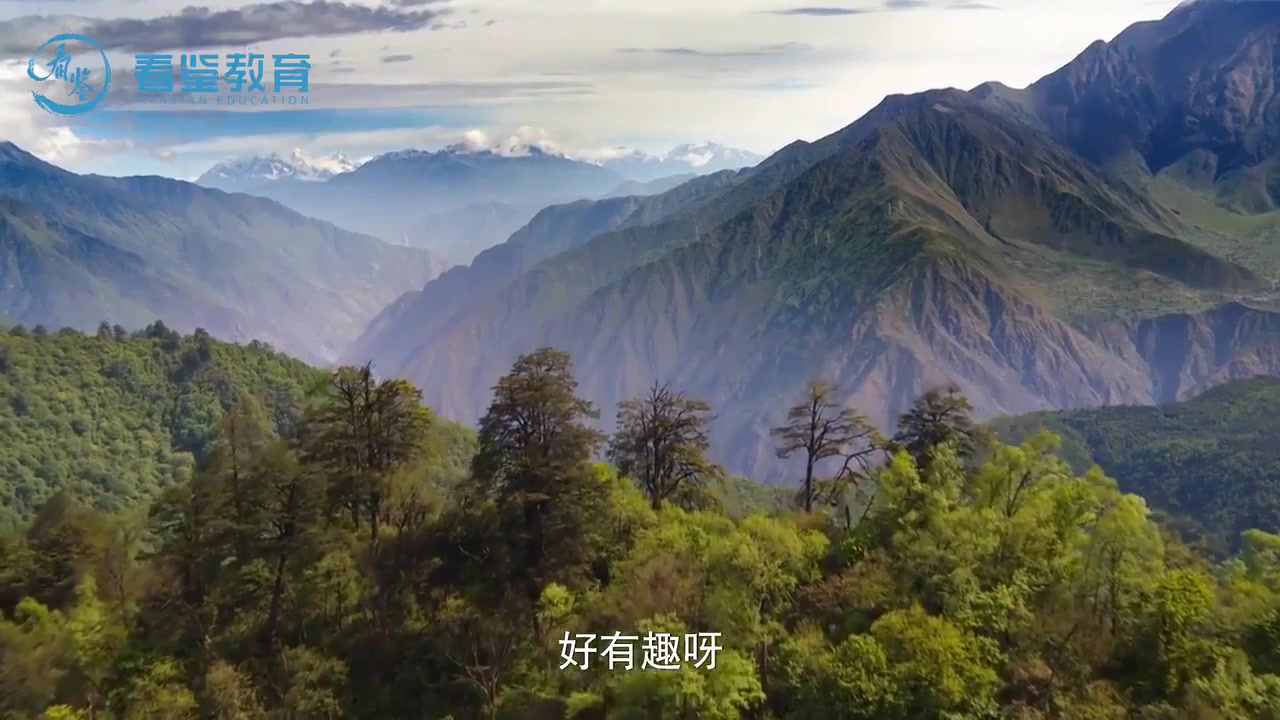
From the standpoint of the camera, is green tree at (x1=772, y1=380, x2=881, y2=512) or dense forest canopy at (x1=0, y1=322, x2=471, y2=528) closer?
green tree at (x1=772, y1=380, x2=881, y2=512)

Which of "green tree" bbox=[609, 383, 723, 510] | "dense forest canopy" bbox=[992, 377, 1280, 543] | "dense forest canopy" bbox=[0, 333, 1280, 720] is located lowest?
"dense forest canopy" bbox=[992, 377, 1280, 543]

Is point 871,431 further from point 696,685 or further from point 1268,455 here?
point 1268,455

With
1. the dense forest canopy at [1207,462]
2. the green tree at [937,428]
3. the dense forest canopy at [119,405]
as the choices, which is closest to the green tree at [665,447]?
the green tree at [937,428]

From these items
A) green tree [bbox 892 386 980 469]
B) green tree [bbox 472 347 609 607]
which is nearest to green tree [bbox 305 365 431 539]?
green tree [bbox 472 347 609 607]

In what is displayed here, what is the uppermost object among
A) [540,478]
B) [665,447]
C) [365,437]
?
[365,437]

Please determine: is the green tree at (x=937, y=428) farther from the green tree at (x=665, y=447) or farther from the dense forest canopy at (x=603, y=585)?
the green tree at (x=665, y=447)

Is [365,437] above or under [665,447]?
above

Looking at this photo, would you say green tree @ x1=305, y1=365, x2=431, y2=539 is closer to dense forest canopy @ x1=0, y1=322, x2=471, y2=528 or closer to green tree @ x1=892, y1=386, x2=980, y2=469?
green tree @ x1=892, y1=386, x2=980, y2=469

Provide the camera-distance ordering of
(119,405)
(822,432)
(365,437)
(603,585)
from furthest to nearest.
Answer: (119,405) → (822,432) → (365,437) → (603,585)

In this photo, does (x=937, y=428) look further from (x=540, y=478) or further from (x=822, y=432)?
(x=540, y=478)

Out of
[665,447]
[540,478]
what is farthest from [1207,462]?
[540,478]
